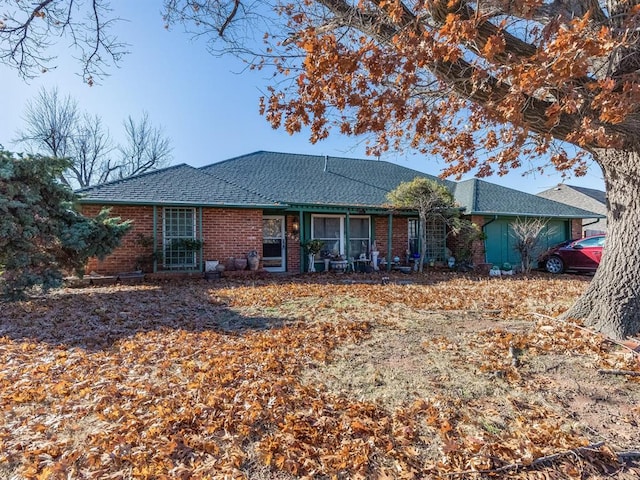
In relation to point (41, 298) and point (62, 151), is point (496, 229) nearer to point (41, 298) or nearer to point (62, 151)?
point (41, 298)

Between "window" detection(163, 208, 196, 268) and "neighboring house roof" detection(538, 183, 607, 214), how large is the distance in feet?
90.2

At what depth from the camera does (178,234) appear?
11.0m

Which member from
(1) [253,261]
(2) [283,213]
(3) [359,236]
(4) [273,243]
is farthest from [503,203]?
(1) [253,261]

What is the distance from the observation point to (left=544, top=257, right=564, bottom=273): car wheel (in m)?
13.3

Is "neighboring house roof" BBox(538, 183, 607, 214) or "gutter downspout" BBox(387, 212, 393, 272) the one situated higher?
"neighboring house roof" BBox(538, 183, 607, 214)

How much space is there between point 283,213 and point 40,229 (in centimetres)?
726

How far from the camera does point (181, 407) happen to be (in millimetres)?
2857

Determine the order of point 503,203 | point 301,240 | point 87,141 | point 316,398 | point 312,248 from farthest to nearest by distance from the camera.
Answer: point 87,141 < point 503,203 < point 301,240 < point 312,248 < point 316,398

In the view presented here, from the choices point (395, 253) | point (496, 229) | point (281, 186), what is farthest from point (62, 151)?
point (496, 229)

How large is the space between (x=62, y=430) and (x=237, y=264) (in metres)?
8.50

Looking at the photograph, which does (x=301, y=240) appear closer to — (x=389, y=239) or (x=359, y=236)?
(x=359, y=236)

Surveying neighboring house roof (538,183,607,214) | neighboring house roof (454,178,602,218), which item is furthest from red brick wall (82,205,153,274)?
neighboring house roof (538,183,607,214)

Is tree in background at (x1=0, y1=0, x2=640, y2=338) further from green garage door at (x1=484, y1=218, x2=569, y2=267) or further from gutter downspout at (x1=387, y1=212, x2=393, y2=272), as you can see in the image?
green garage door at (x1=484, y1=218, x2=569, y2=267)

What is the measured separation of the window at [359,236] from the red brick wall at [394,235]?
1.28 feet
